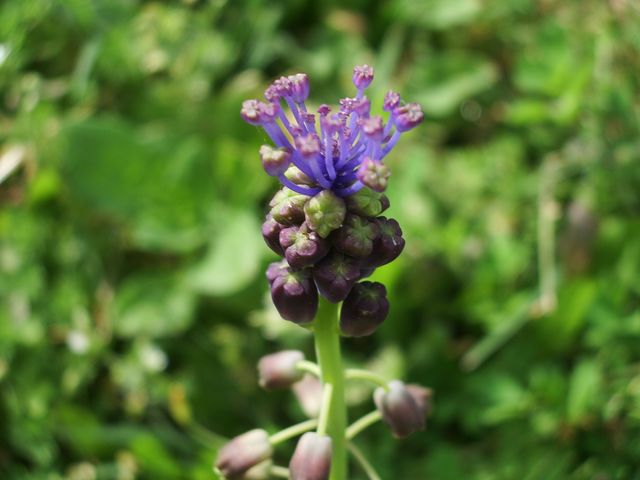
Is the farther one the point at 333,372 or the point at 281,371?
the point at 281,371

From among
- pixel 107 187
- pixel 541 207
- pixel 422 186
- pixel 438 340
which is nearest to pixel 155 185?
pixel 107 187

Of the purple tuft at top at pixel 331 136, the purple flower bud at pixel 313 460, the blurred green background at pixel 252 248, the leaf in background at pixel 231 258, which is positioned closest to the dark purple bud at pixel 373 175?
the purple tuft at top at pixel 331 136

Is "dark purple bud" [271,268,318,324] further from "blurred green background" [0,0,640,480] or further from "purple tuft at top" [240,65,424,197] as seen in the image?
"blurred green background" [0,0,640,480]

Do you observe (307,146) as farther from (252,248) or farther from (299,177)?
(252,248)

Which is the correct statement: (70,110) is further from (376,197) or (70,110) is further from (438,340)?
(376,197)

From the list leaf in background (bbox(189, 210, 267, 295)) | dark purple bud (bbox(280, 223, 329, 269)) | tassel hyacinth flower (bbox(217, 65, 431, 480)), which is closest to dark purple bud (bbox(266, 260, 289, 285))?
tassel hyacinth flower (bbox(217, 65, 431, 480))

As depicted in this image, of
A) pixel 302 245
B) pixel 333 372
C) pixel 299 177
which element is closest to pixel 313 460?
pixel 333 372
